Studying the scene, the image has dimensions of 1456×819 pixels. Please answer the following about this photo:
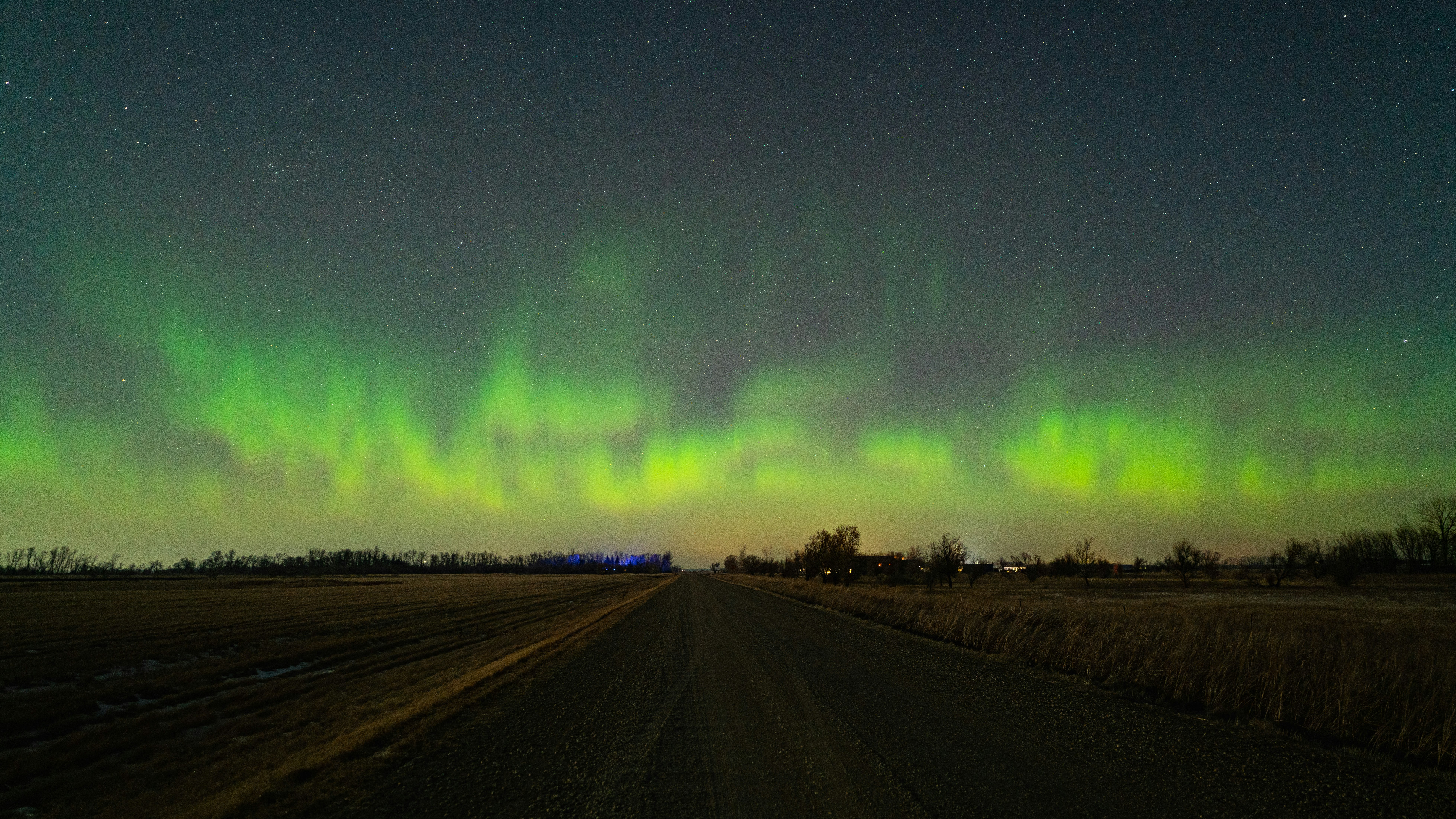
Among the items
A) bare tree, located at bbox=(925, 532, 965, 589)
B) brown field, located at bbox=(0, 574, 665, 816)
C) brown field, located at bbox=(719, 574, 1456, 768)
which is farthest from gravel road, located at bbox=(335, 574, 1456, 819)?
bare tree, located at bbox=(925, 532, 965, 589)

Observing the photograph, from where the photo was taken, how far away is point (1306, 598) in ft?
168

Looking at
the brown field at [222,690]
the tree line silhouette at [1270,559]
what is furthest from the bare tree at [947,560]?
the brown field at [222,690]

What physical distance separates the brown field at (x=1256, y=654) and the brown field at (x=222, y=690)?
13.7 m

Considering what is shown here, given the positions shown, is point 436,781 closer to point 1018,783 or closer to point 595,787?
point 595,787

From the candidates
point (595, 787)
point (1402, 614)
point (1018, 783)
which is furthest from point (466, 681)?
point (1402, 614)

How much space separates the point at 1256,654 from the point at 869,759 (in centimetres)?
903

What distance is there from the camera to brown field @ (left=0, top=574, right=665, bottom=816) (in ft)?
33.2

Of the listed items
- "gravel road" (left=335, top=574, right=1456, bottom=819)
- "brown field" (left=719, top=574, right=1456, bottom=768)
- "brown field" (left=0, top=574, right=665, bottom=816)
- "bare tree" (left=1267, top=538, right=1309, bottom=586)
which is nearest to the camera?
"gravel road" (left=335, top=574, right=1456, bottom=819)

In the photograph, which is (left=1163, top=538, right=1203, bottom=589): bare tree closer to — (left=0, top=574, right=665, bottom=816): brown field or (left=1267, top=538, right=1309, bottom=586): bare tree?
(left=1267, top=538, right=1309, bottom=586): bare tree

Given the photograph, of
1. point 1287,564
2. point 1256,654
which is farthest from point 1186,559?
point 1256,654

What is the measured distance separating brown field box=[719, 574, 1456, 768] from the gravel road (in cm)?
100

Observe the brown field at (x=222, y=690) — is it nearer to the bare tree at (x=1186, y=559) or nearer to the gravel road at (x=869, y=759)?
the gravel road at (x=869, y=759)

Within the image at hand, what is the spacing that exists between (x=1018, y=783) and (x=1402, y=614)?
4330cm

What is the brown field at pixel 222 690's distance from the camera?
10.1 meters
